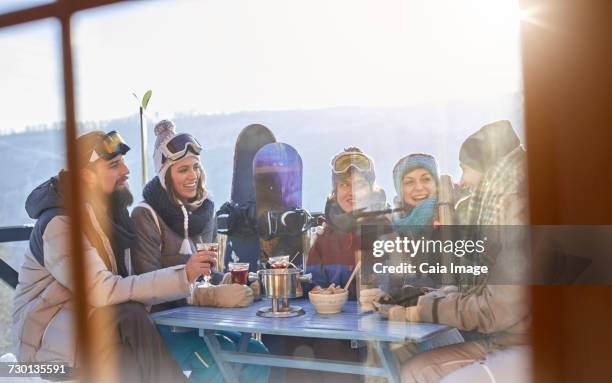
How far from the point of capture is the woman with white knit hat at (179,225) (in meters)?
2.27

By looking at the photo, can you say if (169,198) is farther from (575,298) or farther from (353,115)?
(575,298)

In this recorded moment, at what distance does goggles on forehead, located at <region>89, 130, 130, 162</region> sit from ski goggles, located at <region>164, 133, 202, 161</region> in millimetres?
192

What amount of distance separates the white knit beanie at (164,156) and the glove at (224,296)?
17 cm

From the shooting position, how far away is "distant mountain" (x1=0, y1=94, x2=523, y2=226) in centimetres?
195

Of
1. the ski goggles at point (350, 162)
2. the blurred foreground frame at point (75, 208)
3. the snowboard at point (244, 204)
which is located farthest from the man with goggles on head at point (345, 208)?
the blurred foreground frame at point (75, 208)

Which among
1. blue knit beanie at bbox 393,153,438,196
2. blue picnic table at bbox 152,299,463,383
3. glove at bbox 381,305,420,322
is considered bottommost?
blue picnic table at bbox 152,299,463,383

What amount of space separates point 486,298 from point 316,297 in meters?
0.58

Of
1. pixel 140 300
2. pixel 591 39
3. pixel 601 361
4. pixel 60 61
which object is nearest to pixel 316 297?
pixel 140 300

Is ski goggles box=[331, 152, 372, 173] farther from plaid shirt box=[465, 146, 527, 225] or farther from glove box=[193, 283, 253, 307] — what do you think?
glove box=[193, 283, 253, 307]

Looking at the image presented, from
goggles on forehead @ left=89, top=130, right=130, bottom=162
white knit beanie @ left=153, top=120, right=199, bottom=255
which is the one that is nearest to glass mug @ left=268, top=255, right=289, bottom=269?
white knit beanie @ left=153, top=120, right=199, bottom=255

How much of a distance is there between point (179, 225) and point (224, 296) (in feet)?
1.06

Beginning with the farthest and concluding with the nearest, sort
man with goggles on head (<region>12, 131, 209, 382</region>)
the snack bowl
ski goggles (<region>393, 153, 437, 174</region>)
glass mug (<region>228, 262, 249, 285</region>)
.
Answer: man with goggles on head (<region>12, 131, 209, 382</region>)
glass mug (<region>228, 262, 249, 285</region>)
the snack bowl
ski goggles (<region>393, 153, 437, 174</region>)

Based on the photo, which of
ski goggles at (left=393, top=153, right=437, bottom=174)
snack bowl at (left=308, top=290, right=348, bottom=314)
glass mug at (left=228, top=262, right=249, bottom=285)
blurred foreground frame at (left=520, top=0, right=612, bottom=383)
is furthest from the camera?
glass mug at (left=228, top=262, right=249, bottom=285)

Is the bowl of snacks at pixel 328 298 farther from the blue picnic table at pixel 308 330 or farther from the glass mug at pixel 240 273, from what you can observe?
the glass mug at pixel 240 273
